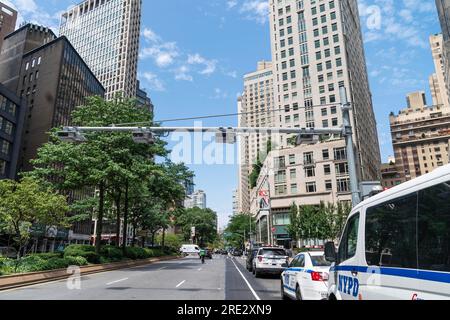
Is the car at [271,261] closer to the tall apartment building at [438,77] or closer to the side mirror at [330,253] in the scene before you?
the side mirror at [330,253]

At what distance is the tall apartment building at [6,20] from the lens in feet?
338

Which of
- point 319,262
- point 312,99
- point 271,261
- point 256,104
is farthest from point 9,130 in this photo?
point 256,104

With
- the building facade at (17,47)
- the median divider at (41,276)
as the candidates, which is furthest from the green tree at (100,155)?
the building facade at (17,47)

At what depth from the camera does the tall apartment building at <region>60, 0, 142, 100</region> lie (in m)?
133

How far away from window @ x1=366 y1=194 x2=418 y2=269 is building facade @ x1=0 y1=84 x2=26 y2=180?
62.5 meters

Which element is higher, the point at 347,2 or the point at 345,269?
the point at 347,2

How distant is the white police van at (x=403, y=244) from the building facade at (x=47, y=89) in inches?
2942

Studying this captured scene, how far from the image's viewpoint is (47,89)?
2977 inches

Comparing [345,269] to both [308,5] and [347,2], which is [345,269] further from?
[347,2]

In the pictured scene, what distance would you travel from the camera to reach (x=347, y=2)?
305ft

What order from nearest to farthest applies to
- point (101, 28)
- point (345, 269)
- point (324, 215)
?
1. point (345, 269)
2. point (324, 215)
3. point (101, 28)

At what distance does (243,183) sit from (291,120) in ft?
355

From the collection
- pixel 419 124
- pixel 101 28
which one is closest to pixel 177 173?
pixel 101 28

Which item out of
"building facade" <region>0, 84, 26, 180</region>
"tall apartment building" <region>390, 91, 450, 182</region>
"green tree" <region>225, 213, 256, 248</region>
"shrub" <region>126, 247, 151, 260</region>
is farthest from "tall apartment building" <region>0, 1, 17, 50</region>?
"tall apartment building" <region>390, 91, 450, 182</region>
